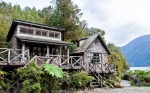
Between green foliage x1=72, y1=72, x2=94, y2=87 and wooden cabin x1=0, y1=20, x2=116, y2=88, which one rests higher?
wooden cabin x1=0, y1=20, x2=116, y2=88

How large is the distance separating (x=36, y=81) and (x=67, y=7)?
691 inches

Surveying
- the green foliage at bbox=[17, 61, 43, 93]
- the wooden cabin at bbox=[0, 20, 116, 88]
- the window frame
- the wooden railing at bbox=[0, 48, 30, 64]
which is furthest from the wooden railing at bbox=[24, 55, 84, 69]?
the window frame

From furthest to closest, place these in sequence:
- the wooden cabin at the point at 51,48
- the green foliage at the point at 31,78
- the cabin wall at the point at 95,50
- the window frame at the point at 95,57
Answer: the window frame at the point at 95,57 < the cabin wall at the point at 95,50 < the wooden cabin at the point at 51,48 < the green foliage at the point at 31,78

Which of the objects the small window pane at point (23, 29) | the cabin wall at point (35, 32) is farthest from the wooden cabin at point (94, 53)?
the small window pane at point (23, 29)

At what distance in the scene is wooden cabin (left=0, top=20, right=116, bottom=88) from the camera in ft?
56.0

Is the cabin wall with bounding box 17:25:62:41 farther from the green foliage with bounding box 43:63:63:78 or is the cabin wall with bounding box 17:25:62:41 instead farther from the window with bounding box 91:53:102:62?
the green foliage with bounding box 43:63:63:78

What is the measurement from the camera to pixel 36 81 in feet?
40.0

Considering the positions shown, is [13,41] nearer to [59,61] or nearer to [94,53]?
[59,61]

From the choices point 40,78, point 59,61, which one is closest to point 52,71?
point 40,78

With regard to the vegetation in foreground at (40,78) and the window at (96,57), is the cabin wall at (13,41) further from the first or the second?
the window at (96,57)

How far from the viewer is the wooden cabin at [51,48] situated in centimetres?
1708

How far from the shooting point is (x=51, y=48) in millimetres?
19812

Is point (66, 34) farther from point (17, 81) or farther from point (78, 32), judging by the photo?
→ point (17, 81)

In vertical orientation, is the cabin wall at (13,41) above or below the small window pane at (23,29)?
below
